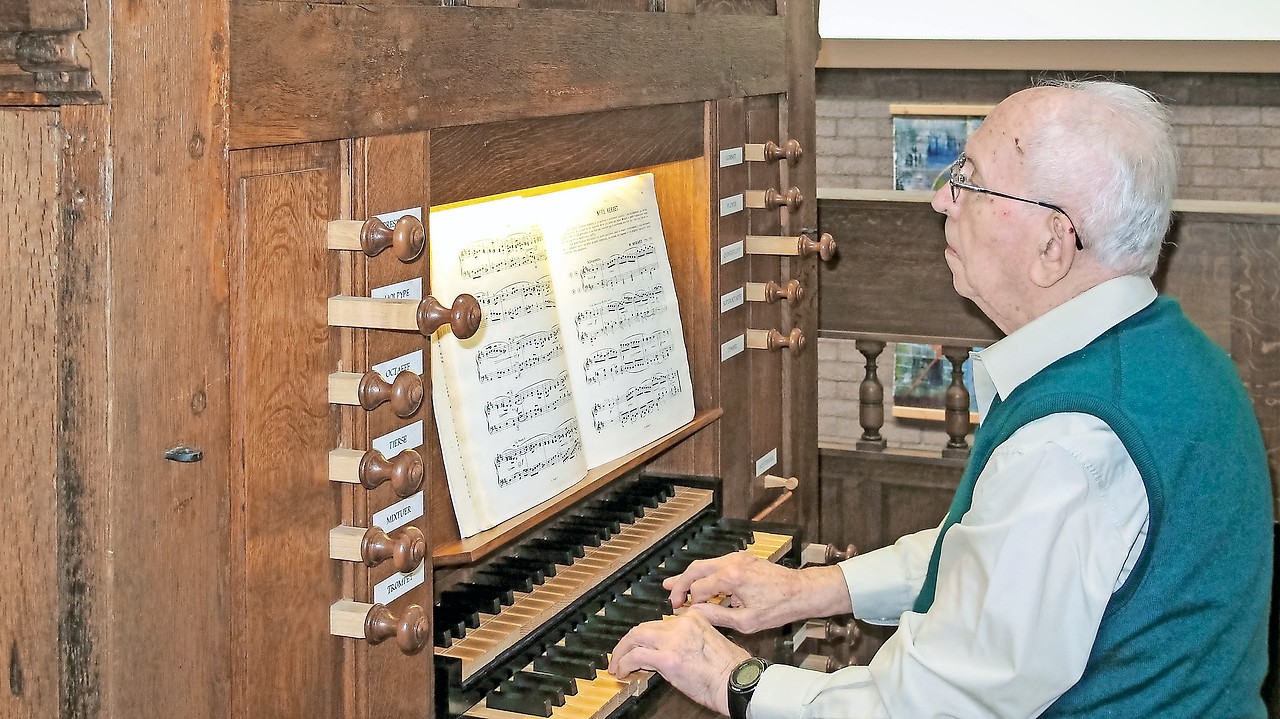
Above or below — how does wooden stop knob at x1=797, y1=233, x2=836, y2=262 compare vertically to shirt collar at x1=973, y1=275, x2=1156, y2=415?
above

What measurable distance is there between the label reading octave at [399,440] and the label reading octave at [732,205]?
1250mm

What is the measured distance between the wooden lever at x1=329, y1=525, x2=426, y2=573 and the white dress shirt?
615 millimetres

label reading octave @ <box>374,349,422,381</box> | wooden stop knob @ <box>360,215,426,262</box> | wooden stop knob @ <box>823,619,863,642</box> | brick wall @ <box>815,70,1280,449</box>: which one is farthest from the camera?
brick wall @ <box>815,70,1280,449</box>

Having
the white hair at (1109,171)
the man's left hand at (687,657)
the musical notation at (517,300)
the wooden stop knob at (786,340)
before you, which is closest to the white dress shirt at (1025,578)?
the white hair at (1109,171)

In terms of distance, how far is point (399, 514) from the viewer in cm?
183

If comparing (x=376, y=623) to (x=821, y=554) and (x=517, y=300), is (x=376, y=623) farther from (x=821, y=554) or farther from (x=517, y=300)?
(x=821, y=554)

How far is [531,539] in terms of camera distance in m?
2.49

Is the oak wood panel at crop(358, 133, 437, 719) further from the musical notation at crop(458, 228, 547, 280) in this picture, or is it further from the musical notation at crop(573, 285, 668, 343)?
the musical notation at crop(573, 285, 668, 343)

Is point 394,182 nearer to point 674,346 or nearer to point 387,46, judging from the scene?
point 387,46

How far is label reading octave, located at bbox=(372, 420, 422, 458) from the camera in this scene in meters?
1.78

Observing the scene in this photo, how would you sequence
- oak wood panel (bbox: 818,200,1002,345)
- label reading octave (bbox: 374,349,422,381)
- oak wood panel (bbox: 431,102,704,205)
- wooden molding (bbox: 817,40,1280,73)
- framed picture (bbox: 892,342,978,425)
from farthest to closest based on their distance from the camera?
framed picture (bbox: 892,342,978,425), wooden molding (bbox: 817,40,1280,73), oak wood panel (bbox: 818,200,1002,345), oak wood panel (bbox: 431,102,704,205), label reading octave (bbox: 374,349,422,381)

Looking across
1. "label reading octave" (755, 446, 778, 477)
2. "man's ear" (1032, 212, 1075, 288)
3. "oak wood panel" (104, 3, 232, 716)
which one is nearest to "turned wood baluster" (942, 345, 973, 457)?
"label reading octave" (755, 446, 778, 477)

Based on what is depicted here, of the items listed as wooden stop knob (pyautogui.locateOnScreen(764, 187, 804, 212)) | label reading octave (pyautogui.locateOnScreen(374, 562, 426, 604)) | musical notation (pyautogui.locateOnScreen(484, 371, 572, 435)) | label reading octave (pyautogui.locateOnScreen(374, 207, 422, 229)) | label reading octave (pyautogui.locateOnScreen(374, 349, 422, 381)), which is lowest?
label reading octave (pyautogui.locateOnScreen(374, 562, 426, 604))

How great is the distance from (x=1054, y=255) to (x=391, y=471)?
3.04ft
